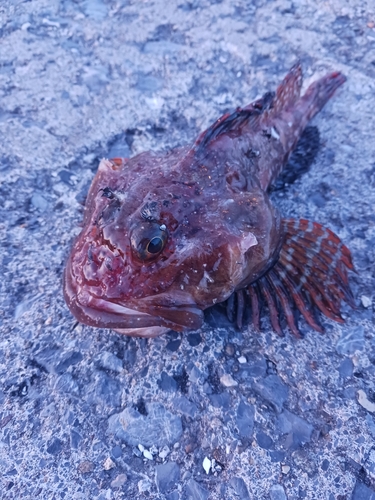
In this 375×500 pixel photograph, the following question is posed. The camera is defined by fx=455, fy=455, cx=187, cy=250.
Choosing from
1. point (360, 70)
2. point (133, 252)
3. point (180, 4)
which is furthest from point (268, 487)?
point (180, 4)

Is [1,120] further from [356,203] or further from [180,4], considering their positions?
[356,203]

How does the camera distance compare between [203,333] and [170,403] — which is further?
[203,333]

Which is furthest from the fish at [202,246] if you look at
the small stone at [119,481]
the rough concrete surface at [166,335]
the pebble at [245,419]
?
the small stone at [119,481]

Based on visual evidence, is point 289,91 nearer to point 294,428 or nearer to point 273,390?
point 273,390

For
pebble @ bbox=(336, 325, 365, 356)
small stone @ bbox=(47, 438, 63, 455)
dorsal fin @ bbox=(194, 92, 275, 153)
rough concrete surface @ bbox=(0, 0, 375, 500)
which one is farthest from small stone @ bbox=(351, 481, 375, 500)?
dorsal fin @ bbox=(194, 92, 275, 153)

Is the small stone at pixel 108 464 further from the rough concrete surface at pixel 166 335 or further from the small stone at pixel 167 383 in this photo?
the small stone at pixel 167 383
